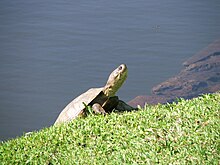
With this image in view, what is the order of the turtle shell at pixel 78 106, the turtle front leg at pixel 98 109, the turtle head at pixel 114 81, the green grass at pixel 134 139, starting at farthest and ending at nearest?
the turtle head at pixel 114 81, the turtle shell at pixel 78 106, the turtle front leg at pixel 98 109, the green grass at pixel 134 139

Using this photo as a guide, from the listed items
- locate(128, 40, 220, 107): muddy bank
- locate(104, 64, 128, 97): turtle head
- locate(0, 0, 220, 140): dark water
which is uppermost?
locate(104, 64, 128, 97): turtle head

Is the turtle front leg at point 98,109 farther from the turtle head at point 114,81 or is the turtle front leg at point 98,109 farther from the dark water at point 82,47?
the dark water at point 82,47

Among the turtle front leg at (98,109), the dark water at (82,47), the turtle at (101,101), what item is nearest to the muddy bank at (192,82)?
the dark water at (82,47)

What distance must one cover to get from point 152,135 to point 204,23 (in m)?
5.28

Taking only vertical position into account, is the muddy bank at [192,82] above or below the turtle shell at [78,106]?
below

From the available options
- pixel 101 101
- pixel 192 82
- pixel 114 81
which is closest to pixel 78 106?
pixel 101 101

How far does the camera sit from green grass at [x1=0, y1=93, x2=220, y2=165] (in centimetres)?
263

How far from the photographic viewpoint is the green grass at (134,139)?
2.63 metres

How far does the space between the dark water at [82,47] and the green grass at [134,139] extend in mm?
2681

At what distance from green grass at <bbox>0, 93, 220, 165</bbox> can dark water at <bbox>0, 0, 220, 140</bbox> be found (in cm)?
268

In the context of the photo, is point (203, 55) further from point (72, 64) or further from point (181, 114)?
point (181, 114)

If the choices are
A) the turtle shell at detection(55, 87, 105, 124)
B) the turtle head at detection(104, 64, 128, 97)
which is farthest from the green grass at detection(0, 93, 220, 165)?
the turtle head at detection(104, 64, 128, 97)

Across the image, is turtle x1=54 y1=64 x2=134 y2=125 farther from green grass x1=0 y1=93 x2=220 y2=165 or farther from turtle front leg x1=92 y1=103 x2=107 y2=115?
green grass x1=0 y1=93 x2=220 y2=165

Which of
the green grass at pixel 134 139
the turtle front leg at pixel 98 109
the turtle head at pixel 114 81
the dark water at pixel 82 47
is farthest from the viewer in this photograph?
the dark water at pixel 82 47
